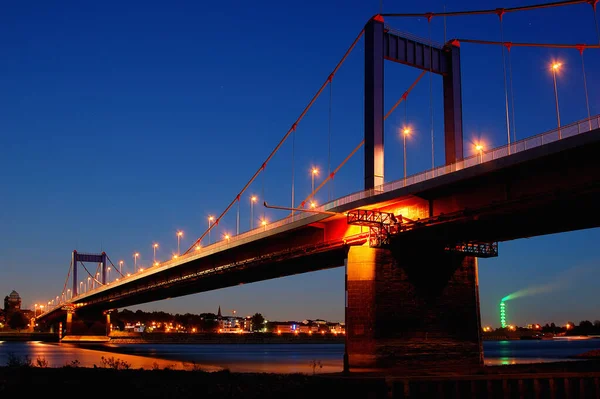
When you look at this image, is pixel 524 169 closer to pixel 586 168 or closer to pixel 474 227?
pixel 586 168

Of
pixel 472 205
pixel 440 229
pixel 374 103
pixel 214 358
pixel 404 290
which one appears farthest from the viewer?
pixel 214 358

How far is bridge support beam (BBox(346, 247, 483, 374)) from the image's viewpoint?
4000 centimetres

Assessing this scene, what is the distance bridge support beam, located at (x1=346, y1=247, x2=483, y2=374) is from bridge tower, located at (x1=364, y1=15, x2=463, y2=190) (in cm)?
493

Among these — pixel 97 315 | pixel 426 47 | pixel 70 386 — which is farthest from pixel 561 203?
pixel 97 315

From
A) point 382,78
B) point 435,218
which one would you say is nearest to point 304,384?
point 435,218

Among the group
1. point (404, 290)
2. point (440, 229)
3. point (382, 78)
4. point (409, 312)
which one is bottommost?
point (409, 312)

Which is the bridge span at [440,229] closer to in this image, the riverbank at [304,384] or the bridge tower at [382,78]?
the bridge tower at [382,78]

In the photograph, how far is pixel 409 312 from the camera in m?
41.2

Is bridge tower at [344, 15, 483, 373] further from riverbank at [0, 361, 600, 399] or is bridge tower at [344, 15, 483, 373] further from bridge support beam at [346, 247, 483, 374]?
riverbank at [0, 361, 600, 399]

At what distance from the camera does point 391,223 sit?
4019cm

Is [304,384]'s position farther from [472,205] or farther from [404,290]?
[404,290]

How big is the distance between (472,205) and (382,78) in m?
12.1

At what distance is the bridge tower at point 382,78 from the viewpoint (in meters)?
42.4

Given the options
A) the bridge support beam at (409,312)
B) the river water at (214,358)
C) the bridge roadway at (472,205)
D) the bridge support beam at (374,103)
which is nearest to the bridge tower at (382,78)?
the bridge support beam at (374,103)
